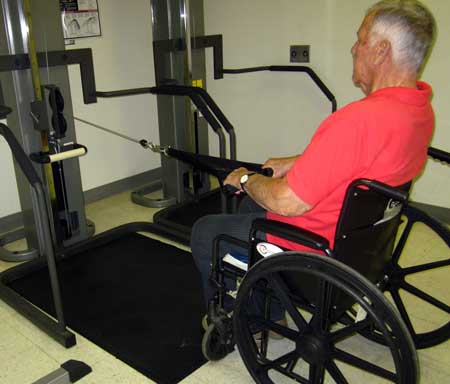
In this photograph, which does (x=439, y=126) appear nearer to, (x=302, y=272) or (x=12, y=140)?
(x=302, y=272)

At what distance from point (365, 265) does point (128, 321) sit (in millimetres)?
1209

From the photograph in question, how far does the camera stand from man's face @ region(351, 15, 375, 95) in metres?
1.50

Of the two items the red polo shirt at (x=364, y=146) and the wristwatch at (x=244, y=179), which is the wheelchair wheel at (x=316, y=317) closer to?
the red polo shirt at (x=364, y=146)

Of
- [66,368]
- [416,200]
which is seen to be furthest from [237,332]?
[416,200]

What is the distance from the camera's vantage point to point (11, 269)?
2699mm

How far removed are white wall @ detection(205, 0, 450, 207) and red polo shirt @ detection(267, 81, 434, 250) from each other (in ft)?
5.96

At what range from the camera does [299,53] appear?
368 cm

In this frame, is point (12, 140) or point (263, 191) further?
point (12, 140)

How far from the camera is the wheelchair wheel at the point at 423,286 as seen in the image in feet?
6.38

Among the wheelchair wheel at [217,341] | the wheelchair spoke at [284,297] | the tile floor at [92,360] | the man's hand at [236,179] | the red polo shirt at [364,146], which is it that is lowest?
the tile floor at [92,360]

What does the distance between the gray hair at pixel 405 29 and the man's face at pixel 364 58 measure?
0.03 m

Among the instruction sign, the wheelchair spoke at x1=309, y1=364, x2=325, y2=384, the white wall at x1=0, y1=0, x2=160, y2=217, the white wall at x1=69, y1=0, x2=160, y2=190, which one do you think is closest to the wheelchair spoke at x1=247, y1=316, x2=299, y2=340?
the wheelchair spoke at x1=309, y1=364, x2=325, y2=384

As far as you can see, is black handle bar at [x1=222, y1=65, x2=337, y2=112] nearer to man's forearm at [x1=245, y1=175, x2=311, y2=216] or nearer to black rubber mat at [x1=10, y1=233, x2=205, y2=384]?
black rubber mat at [x1=10, y1=233, x2=205, y2=384]

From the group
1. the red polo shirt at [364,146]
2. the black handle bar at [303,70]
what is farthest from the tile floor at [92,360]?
the black handle bar at [303,70]
